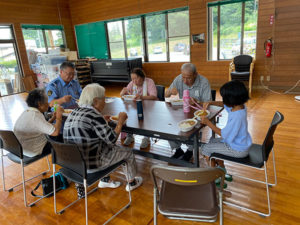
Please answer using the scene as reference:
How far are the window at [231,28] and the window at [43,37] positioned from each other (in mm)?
5948

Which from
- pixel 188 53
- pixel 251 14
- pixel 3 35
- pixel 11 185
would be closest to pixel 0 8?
pixel 3 35

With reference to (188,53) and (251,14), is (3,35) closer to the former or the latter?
(188,53)

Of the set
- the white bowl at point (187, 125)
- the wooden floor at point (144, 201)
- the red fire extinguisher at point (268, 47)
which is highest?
the red fire extinguisher at point (268, 47)

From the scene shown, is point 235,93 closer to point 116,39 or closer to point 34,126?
point 34,126

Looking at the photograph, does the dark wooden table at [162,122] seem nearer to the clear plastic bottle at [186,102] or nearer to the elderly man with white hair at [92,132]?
the clear plastic bottle at [186,102]

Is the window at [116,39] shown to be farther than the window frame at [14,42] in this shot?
Yes

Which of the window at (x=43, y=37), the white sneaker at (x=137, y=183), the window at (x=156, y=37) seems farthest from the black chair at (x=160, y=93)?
the window at (x=43, y=37)

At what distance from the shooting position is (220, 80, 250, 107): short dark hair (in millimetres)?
1728

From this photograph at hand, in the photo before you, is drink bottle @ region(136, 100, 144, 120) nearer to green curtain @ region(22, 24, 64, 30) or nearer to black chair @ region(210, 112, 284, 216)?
black chair @ region(210, 112, 284, 216)

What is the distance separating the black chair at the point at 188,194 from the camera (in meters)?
1.19

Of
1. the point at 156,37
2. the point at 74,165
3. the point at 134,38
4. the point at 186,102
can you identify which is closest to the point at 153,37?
the point at 156,37

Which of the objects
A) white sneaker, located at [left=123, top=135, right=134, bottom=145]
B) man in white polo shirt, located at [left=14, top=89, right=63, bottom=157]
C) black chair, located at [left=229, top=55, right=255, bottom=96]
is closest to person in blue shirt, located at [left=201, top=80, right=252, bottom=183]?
man in white polo shirt, located at [left=14, top=89, right=63, bottom=157]

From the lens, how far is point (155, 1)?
697 centimetres

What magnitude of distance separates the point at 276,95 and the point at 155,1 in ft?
14.9
